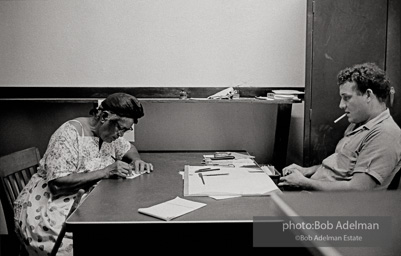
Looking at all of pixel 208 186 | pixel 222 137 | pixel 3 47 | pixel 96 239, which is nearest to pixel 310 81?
pixel 222 137

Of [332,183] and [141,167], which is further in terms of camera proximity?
[141,167]

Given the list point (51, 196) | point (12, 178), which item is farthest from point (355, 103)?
point (12, 178)

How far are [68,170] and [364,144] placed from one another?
5.33 feet

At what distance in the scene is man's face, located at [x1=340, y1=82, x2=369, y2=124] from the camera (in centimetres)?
256

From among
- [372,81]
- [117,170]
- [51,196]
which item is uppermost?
[372,81]

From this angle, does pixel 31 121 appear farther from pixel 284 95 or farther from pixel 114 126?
pixel 284 95

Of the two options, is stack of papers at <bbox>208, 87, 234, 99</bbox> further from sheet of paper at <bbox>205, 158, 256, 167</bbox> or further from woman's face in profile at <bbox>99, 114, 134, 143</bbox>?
woman's face in profile at <bbox>99, 114, 134, 143</bbox>

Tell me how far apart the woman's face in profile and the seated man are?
1.00 m

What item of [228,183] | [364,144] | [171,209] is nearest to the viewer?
[171,209]

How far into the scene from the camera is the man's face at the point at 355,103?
2.56 metres

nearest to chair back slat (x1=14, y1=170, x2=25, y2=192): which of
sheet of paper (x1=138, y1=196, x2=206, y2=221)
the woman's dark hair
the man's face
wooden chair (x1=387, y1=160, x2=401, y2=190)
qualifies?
the woman's dark hair

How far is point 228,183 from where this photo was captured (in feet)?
7.69

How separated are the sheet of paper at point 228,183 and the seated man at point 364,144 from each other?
0.29 meters

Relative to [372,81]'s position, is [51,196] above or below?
below
